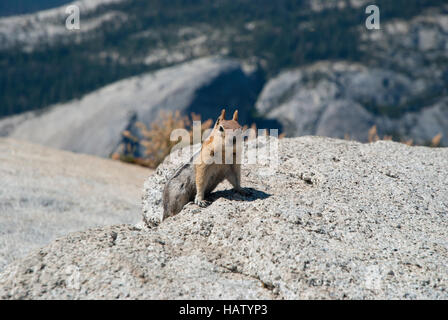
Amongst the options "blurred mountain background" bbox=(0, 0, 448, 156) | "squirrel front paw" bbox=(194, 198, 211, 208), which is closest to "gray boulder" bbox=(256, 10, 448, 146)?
"blurred mountain background" bbox=(0, 0, 448, 156)

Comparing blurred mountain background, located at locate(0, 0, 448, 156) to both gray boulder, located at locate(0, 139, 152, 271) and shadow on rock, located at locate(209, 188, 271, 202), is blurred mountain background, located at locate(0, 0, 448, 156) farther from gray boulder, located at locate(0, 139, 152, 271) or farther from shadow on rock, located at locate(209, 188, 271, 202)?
shadow on rock, located at locate(209, 188, 271, 202)

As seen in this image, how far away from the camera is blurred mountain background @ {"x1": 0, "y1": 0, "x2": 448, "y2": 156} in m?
45.2

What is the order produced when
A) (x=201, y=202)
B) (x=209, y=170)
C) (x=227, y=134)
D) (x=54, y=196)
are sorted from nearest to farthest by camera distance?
(x=227, y=134)
(x=209, y=170)
(x=201, y=202)
(x=54, y=196)

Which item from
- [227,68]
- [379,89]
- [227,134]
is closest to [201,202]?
[227,134]

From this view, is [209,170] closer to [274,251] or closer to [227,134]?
[227,134]

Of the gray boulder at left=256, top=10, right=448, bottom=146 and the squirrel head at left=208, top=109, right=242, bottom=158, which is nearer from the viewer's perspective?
the squirrel head at left=208, top=109, right=242, bottom=158

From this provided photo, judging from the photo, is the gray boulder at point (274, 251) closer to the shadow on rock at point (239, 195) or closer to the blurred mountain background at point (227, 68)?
the shadow on rock at point (239, 195)

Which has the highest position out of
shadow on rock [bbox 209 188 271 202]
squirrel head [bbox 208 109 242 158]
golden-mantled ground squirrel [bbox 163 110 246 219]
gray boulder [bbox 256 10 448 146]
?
squirrel head [bbox 208 109 242 158]

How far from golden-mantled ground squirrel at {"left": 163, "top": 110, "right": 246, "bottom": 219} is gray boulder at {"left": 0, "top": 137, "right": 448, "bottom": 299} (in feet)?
0.58

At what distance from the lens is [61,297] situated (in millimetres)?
3342

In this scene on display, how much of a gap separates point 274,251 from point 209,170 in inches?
40.6

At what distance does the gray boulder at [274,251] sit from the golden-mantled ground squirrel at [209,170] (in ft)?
0.58

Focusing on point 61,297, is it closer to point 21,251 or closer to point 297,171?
point 297,171

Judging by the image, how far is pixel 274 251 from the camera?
3670mm
